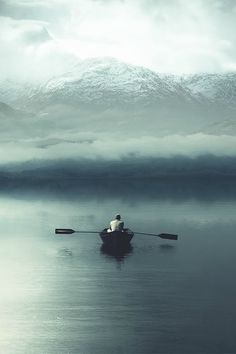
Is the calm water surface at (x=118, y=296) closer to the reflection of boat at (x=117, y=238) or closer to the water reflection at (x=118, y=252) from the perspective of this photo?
the water reflection at (x=118, y=252)

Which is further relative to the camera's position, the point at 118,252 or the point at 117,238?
the point at 118,252

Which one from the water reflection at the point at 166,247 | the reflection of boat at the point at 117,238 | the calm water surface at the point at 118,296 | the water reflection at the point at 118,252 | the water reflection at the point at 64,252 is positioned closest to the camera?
the calm water surface at the point at 118,296

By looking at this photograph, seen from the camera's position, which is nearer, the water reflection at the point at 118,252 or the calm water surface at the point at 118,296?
the calm water surface at the point at 118,296

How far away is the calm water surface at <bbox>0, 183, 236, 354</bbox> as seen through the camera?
4444 centimetres

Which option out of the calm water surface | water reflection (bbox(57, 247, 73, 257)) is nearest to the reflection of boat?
the calm water surface

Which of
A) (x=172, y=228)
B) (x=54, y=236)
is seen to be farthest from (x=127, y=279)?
(x=172, y=228)

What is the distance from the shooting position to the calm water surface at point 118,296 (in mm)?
44438

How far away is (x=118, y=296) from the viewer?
58688mm

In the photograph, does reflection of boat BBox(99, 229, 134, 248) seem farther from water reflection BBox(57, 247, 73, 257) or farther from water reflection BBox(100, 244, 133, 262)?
water reflection BBox(57, 247, 73, 257)

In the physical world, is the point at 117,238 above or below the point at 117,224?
below

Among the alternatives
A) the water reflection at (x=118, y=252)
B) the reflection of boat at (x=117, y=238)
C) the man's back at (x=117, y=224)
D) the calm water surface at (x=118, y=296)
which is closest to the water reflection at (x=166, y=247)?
the calm water surface at (x=118, y=296)

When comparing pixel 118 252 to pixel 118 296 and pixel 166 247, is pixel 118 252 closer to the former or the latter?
pixel 166 247

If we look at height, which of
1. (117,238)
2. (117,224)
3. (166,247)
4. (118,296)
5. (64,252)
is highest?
(117,224)

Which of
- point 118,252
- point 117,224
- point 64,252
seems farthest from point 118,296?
point 64,252
